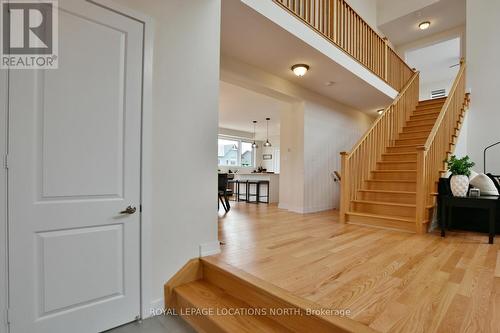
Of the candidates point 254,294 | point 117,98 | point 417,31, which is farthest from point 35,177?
point 417,31

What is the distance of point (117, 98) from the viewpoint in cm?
189

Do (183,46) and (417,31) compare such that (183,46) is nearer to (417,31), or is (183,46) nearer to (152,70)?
(152,70)

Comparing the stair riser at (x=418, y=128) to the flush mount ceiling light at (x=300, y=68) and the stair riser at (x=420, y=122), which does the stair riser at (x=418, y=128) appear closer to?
the stair riser at (x=420, y=122)

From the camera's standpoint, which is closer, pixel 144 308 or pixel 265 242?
pixel 144 308

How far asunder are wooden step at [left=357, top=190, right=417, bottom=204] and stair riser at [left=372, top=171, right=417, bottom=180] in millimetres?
530

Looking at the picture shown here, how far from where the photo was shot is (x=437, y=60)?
8406mm

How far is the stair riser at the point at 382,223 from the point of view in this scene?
11.6 ft

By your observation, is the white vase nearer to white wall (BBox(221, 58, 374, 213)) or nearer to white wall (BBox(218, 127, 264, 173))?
white wall (BBox(221, 58, 374, 213))

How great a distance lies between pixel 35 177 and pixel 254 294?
1616 mm

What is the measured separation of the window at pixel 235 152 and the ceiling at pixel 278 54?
6.27 m

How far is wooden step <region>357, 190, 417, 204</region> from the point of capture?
3959 mm

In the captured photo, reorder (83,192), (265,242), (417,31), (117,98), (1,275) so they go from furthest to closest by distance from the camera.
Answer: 1. (417,31)
2. (265,242)
3. (117,98)
4. (83,192)
5. (1,275)

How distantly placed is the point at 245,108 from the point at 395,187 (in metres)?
4.61

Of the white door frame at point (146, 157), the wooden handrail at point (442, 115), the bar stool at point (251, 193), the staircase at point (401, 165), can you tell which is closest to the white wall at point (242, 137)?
the bar stool at point (251, 193)
